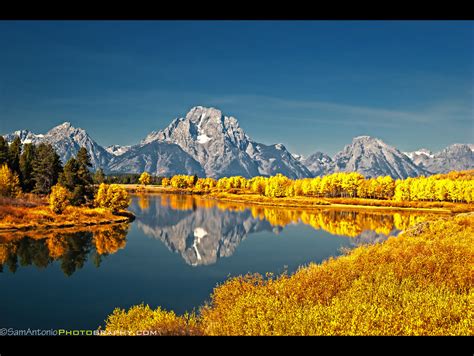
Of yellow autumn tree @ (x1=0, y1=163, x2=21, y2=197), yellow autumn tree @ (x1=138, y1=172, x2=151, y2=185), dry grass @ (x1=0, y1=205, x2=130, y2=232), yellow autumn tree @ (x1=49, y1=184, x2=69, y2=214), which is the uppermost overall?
yellow autumn tree @ (x1=138, y1=172, x2=151, y2=185)

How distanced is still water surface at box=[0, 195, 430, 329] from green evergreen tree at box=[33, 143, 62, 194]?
19.2 m

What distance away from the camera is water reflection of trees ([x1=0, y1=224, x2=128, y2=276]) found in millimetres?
28281

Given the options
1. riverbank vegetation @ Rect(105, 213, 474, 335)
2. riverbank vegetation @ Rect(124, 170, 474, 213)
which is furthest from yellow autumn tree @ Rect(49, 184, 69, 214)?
riverbank vegetation @ Rect(124, 170, 474, 213)

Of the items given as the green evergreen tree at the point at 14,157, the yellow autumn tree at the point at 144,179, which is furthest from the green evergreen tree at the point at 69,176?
the yellow autumn tree at the point at 144,179

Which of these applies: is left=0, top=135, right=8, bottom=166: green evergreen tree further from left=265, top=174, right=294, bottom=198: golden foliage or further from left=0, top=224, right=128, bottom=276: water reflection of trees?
left=265, top=174, right=294, bottom=198: golden foliage

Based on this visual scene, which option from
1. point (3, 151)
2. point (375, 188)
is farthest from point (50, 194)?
point (375, 188)

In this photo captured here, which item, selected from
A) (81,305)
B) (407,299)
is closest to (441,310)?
(407,299)

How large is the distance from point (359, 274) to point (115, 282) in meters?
16.2

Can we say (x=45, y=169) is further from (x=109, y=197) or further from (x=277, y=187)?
(x=277, y=187)

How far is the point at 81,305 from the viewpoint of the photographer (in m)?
19.2

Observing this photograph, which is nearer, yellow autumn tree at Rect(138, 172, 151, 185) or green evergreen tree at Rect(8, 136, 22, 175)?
green evergreen tree at Rect(8, 136, 22, 175)

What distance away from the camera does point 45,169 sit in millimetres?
59438

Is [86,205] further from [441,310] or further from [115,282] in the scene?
[441,310]

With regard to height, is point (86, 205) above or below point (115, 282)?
above
